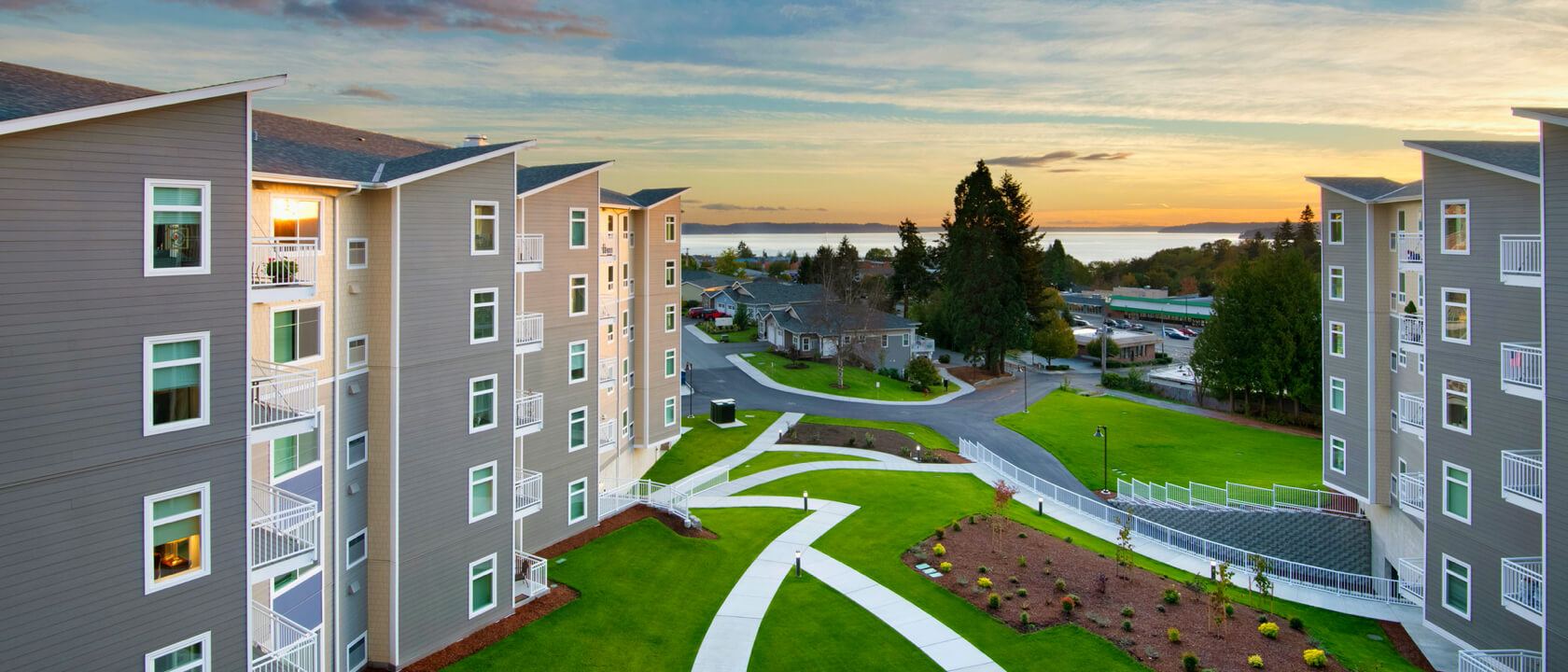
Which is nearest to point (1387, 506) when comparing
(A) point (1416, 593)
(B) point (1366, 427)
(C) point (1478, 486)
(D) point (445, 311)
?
(B) point (1366, 427)

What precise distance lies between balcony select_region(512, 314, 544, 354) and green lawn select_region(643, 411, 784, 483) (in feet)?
43.2

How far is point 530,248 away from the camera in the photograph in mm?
22609

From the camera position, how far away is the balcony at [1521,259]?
16.2 meters

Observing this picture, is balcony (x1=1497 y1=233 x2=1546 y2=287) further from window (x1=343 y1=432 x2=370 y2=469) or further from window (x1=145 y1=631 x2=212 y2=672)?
window (x1=145 y1=631 x2=212 y2=672)

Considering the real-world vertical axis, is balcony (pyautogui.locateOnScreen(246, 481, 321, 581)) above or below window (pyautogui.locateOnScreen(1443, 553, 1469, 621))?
above

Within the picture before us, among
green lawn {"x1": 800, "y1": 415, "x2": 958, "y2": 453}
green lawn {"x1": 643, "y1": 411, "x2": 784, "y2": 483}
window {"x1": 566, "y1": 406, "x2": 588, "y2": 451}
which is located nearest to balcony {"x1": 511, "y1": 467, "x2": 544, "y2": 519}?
window {"x1": 566, "y1": 406, "x2": 588, "y2": 451}

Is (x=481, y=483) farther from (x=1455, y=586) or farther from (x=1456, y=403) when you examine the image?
(x=1455, y=586)

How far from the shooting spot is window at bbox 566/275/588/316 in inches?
1009

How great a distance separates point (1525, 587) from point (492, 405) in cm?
2165

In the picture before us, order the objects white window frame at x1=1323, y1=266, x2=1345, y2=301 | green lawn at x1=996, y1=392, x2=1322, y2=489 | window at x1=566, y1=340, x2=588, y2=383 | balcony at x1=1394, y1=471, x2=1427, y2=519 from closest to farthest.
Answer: balcony at x1=1394, y1=471, x2=1427, y2=519
window at x1=566, y1=340, x2=588, y2=383
white window frame at x1=1323, y1=266, x2=1345, y2=301
green lawn at x1=996, y1=392, x2=1322, y2=489

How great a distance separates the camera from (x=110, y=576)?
421 inches

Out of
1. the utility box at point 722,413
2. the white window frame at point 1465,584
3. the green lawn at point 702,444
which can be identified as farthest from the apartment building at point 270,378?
the white window frame at point 1465,584

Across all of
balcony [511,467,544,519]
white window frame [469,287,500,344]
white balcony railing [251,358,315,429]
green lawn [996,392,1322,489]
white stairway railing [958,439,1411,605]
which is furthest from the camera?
green lawn [996,392,1322,489]

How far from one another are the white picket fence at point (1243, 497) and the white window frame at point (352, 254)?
29.3 m
